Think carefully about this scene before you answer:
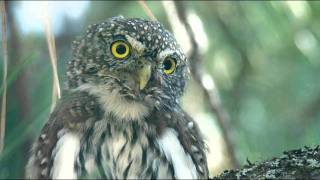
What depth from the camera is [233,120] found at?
440 cm

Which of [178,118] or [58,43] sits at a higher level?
[58,43]

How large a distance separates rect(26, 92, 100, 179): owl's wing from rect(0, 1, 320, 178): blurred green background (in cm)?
110

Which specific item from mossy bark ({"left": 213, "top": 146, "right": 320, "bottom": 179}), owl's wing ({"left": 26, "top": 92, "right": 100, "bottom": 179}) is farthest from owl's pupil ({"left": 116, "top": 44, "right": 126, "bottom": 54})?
mossy bark ({"left": 213, "top": 146, "right": 320, "bottom": 179})

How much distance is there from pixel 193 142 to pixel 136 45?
21.7 inches

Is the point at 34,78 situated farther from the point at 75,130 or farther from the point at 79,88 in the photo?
the point at 75,130

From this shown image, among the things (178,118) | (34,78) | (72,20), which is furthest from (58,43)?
(178,118)

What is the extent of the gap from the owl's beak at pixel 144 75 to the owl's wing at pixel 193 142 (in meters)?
0.18

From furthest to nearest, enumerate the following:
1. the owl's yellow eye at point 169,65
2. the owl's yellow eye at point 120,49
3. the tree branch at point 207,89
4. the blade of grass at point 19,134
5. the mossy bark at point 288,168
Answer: the tree branch at point 207,89
the owl's yellow eye at point 169,65
the owl's yellow eye at point 120,49
the mossy bark at point 288,168
the blade of grass at point 19,134

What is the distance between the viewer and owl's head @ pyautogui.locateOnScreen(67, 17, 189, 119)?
2.86 metres

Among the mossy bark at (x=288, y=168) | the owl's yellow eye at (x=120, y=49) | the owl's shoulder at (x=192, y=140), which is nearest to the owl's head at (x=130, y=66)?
the owl's yellow eye at (x=120, y=49)

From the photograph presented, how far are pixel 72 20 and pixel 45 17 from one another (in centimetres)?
222

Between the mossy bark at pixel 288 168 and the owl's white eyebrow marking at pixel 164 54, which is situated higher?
the owl's white eyebrow marking at pixel 164 54

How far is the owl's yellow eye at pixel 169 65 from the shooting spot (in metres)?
3.21

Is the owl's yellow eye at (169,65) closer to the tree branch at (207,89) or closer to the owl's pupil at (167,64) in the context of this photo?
the owl's pupil at (167,64)
